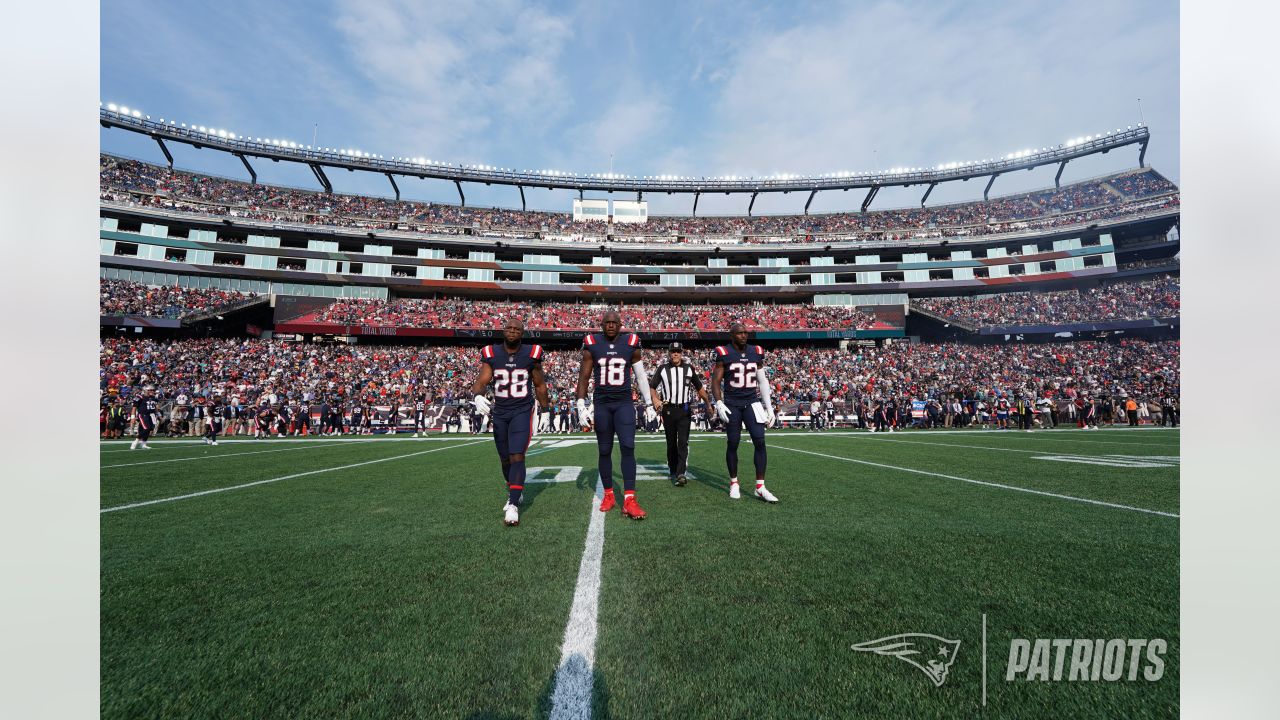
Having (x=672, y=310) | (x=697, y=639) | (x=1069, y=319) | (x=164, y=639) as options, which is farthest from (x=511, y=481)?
(x=1069, y=319)

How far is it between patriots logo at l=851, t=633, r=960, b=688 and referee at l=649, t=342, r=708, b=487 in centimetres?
428

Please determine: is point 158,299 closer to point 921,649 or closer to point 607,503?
point 607,503

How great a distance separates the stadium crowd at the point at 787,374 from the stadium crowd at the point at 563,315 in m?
2.51

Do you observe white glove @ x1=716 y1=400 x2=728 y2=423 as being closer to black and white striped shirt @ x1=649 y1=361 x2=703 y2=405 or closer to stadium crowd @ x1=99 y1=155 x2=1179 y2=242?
black and white striped shirt @ x1=649 y1=361 x2=703 y2=405

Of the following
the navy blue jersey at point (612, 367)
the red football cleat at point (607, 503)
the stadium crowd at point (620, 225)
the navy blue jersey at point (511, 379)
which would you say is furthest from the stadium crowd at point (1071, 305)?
the navy blue jersey at point (511, 379)

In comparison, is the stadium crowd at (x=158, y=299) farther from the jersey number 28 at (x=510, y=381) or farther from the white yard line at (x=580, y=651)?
the white yard line at (x=580, y=651)

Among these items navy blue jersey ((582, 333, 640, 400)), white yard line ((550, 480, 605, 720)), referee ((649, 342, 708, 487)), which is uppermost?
navy blue jersey ((582, 333, 640, 400))

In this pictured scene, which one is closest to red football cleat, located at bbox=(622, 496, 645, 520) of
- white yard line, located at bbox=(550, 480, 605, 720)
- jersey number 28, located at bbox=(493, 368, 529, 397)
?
white yard line, located at bbox=(550, 480, 605, 720)

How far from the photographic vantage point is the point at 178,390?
23.0 m

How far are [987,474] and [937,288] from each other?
42498 millimetres

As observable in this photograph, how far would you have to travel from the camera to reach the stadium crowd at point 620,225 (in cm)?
4000

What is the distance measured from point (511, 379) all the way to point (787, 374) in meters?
29.4

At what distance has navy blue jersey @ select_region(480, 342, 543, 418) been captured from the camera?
4.99 metres
